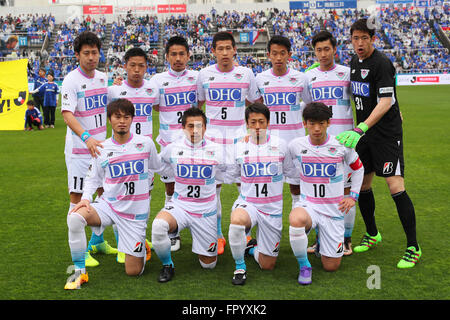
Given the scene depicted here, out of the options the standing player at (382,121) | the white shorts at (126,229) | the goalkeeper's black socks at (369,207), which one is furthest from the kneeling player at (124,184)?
the goalkeeper's black socks at (369,207)

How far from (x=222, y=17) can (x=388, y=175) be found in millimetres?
41195

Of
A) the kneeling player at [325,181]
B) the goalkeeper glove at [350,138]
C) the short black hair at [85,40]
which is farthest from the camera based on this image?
the short black hair at [85,40]

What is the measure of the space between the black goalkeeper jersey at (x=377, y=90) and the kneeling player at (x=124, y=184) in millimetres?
2435

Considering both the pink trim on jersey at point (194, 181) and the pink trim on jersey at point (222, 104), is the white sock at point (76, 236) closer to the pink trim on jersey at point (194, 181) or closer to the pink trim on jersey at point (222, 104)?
the pink trim on jersey at point (194, 181)

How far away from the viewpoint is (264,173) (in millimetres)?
4660

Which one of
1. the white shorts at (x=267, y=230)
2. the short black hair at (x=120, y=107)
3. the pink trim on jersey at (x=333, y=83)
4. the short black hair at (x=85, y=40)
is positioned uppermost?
the short black hair at (x=85, y=40)

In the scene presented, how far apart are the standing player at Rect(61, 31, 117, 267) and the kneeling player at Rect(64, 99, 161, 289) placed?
0.57 metres

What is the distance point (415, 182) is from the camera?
26.7 ft

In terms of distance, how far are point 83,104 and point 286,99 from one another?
7.98 feet

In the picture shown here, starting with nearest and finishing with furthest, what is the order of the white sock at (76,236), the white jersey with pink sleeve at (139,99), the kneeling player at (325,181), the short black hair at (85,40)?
the white sock at (76,236)
the kneeling player at (325,181)
the short black hair at (85,40)
the white jersey with pink sleeve at (139,99)

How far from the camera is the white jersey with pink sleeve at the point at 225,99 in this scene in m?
5.51

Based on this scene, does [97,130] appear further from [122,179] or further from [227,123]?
[227,123]

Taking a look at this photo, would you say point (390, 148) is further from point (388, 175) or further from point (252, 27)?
point (252, 27)
